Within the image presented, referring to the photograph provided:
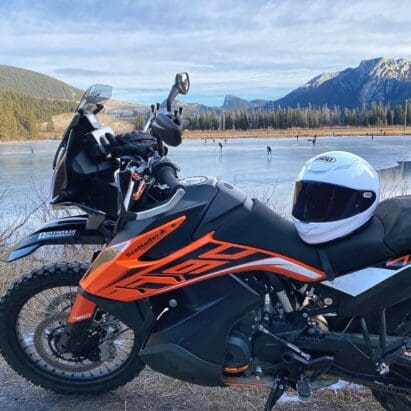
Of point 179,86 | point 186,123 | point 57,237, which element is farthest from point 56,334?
point 179,86

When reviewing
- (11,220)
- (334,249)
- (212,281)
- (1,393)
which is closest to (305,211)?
(334,249)

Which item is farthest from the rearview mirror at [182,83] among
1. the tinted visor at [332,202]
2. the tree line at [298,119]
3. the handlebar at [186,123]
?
the tree line at [298,119]

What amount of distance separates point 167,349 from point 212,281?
0.40m

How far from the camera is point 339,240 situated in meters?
2.28

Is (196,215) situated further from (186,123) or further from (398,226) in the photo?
(398,226)

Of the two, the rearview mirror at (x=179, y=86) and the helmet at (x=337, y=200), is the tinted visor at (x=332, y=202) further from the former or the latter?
the rearview mirror at (x=179, y=86)

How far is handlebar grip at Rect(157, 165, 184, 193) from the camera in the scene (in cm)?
230

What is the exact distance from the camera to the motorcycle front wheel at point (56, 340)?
291 centimetres

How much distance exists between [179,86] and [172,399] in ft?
6.09

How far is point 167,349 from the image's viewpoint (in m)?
2.39

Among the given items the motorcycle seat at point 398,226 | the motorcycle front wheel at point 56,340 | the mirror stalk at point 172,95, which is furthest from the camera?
the motorcycle front wheel at point 56,340

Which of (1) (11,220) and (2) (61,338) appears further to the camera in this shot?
(1) (11,220)

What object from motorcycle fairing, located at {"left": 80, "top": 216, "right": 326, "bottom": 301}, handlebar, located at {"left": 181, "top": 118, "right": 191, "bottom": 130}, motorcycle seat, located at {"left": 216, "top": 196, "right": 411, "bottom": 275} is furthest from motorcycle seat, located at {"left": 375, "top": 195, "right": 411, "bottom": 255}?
handlebar, located at {"left": 181, "top": 118, "right": 191, "bottom": 130}

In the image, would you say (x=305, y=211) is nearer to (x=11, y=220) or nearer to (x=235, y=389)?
(x=235, y=389)
